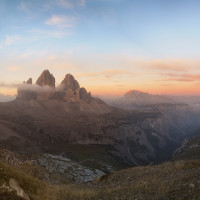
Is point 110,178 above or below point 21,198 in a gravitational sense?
below

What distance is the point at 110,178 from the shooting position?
45.5 metres

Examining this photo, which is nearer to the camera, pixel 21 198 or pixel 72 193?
pixel 21 198

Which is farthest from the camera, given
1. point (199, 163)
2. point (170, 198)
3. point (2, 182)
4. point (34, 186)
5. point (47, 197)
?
point (199, 163)

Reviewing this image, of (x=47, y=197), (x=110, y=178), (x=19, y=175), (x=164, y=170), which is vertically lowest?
(x=110, y=178)

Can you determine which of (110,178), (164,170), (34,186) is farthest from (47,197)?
(164,170)

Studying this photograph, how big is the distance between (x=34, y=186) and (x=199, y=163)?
3153cm

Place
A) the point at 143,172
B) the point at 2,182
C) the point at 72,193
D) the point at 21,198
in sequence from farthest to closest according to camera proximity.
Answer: the point at 143,172 < the point at 72,193 < the point at 2,182 < the point at 21,198

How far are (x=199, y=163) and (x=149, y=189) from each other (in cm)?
1739

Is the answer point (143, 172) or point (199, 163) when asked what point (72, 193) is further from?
point (199, 163)

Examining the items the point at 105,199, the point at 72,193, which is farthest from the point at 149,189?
the point at 72,193

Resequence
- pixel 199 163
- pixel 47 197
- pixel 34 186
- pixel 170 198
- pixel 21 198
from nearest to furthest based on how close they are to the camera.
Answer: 1. pixel 21 198
2. pixel 170 198
3. pixel 47 197
4. pixel 34 186
5. pixel 199 163

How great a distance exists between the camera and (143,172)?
44.1 m

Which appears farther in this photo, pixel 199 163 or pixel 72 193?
pixel 199 163

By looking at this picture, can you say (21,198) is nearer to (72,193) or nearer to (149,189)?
(72,193)
